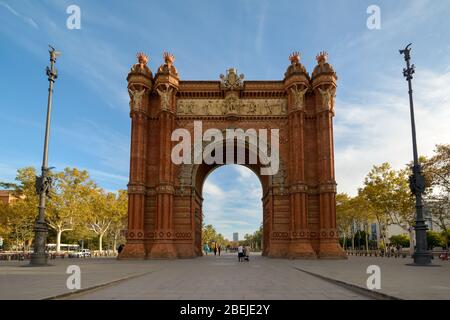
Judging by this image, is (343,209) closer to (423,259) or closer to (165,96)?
(165,96)

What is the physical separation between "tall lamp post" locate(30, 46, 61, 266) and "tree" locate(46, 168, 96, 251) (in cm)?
2536

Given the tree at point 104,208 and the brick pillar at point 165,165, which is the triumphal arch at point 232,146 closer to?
the brick pillar at point 165,165

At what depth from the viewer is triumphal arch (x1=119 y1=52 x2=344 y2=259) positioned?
31.4 meters

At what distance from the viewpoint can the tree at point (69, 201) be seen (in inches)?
1806

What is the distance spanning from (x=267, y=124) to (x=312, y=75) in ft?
19.7

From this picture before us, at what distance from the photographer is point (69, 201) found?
46906 millimetres

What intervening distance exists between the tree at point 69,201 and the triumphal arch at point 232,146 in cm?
1814

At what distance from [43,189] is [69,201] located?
88.5 feet

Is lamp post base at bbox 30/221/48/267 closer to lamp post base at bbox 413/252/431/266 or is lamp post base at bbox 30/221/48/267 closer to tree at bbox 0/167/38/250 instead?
lamp post base at bbox 413/252/431/266

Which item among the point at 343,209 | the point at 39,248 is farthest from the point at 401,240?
the point at 39,248
